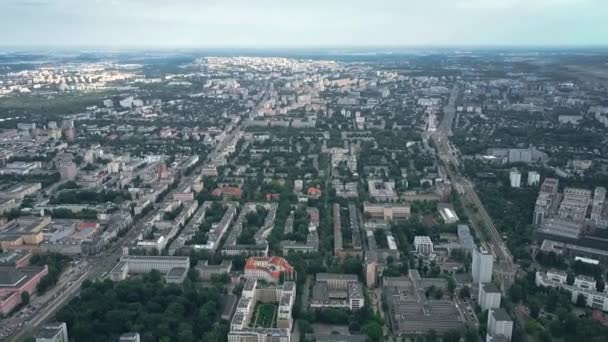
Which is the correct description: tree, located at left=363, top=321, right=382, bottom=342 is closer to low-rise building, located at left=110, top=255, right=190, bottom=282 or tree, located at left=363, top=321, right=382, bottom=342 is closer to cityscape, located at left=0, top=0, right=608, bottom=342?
cityscape, located at left=0, top=0, right=608, bottom=342

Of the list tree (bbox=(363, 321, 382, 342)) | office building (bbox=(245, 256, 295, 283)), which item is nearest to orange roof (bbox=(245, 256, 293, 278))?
office building (bbox=(245, 256, 295, 283))

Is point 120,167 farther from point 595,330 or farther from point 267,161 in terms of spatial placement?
point 595,330

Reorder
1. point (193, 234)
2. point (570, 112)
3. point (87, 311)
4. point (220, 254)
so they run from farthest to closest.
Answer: point (570, 112), point (193, 234), point (220, 254), point (87, 311)

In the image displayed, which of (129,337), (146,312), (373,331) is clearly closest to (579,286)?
(373,331)

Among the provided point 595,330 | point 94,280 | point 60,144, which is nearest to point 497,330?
point 595,330

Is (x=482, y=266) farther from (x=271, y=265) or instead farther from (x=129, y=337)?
(x=129, y=337)
